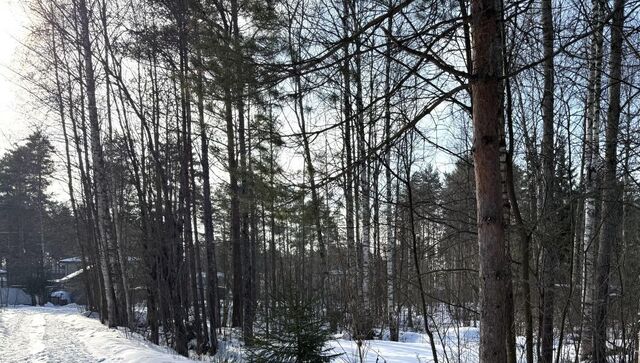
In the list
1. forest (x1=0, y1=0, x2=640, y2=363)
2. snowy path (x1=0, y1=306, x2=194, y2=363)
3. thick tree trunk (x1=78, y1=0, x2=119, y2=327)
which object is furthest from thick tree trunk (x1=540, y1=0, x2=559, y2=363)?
thick tree trunk (x1=78, y1=0, x2=119, y2=327)

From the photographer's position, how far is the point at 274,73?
128 inches

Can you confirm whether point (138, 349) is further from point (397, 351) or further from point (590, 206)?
point (590, 206)

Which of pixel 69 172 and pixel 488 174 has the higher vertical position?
pixel 69 172

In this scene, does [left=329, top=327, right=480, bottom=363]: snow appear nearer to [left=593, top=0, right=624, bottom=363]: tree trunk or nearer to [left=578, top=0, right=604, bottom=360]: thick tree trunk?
[left=578, top=0, right=604, bottom=360]: thick tree trunk

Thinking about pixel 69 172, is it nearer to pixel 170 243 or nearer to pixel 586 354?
pixel 170 243

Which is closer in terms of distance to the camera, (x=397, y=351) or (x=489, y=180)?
(x=489, y=180)

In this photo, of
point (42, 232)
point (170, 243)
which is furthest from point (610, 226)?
point (42, 232)

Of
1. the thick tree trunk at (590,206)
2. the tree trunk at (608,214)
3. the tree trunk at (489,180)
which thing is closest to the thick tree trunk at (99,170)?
the thick tree trunk at (590,206)

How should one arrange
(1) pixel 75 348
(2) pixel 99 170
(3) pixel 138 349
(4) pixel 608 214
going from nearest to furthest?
(4) pixel 608 214
(3) pixel 138 349
(1) pixel 75 348
(2) pixel 99 170

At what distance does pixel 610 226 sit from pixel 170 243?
8.60 metres

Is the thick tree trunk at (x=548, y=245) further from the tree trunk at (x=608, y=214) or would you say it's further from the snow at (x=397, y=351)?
the snow at (x=397, y=351)

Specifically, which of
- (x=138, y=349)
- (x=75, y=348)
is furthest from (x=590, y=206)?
(x=75, y=348)

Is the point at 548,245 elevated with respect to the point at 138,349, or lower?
elevated

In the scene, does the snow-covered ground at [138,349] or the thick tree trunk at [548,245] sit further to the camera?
the snow-covered ground at [138,349]
